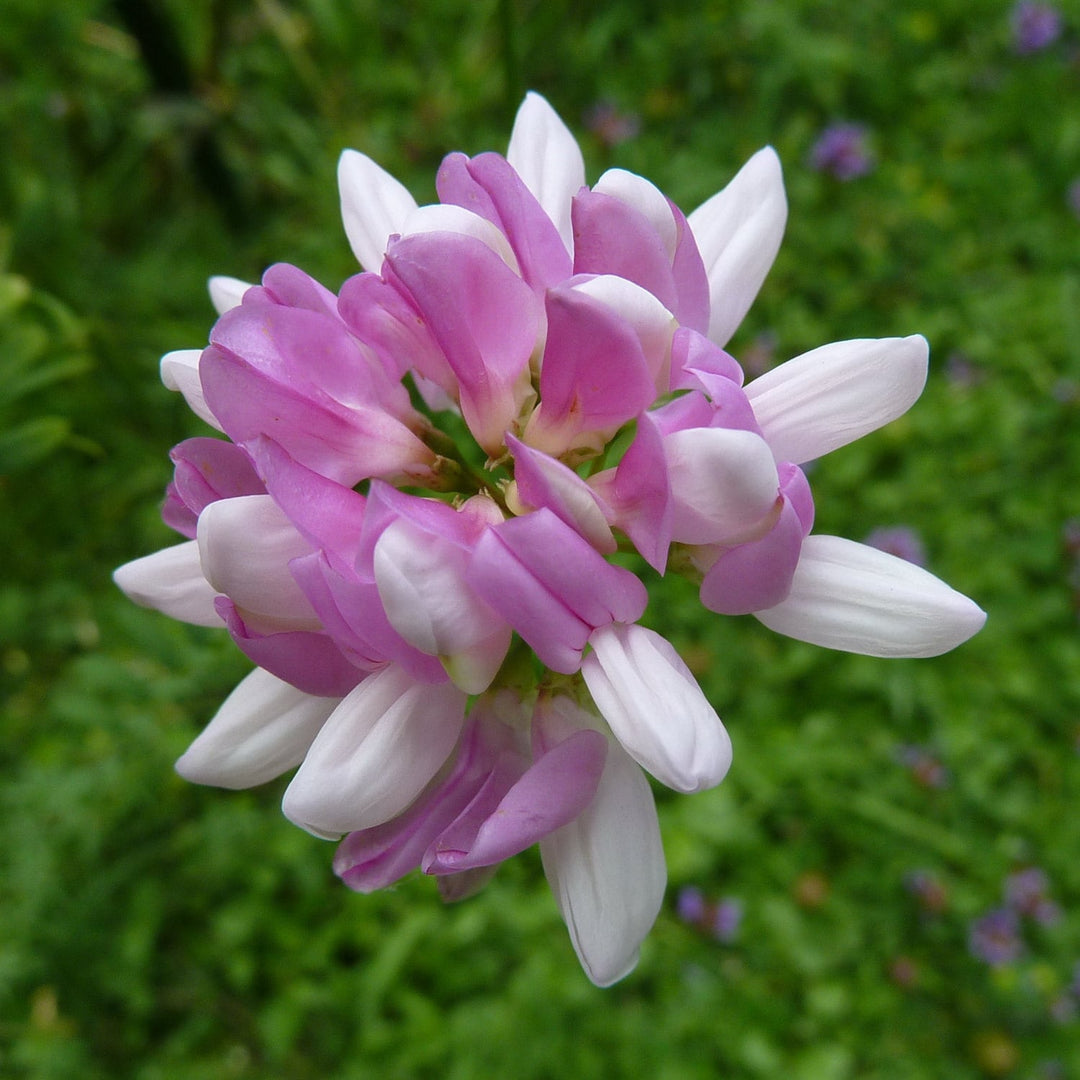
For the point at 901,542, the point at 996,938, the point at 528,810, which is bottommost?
the point at 996,938

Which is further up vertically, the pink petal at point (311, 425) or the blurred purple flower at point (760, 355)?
the pink petal at point (311, 425)

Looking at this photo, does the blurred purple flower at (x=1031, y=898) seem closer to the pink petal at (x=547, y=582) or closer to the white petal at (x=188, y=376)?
the pink petal at (x=547, y=582)

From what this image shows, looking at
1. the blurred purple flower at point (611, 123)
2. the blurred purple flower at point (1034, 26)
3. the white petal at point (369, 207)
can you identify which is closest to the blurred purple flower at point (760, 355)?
the blurred purple flower at point (611, 123)

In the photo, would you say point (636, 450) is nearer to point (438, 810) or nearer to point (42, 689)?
point (438, 810)

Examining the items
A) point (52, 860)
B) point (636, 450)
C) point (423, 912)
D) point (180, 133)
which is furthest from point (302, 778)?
point (180, 133)

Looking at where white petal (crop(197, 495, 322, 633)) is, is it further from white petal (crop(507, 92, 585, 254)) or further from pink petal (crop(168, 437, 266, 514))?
white petal (crop(507, 92, 585, 254))

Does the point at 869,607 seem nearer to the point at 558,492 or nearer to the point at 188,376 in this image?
the point at 558,492

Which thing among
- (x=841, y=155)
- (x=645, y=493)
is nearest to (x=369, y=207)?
(x=645, y=493)
